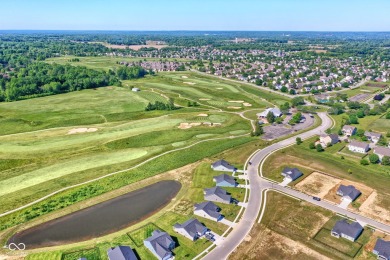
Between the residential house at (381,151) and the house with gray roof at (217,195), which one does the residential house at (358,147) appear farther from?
the house with gray roof at (217,195)

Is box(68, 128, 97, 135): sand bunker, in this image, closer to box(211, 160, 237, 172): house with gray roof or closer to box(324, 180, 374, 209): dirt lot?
box(211, 160, 237, 172): house with gray roof

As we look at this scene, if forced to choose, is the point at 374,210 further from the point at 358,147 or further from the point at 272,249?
the point at 358,147

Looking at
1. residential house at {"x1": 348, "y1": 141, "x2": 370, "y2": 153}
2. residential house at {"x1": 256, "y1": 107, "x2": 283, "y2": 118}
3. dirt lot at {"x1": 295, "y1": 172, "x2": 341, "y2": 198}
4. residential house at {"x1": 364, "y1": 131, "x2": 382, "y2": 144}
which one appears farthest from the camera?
residential house at {"x1": 256, "y1": 107, "x2": 283, "y2": 118}

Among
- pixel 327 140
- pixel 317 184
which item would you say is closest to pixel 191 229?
pixel 317 184

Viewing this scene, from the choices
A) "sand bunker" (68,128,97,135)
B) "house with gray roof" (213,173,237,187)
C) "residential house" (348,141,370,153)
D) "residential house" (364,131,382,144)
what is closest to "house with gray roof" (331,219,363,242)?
"house with gray roof" (213,173,237,187)

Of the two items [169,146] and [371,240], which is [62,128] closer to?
[169,146]

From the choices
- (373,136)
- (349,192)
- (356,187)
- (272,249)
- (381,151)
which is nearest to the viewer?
(272,249)

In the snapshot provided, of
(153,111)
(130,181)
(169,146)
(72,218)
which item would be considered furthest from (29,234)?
(153,111)
